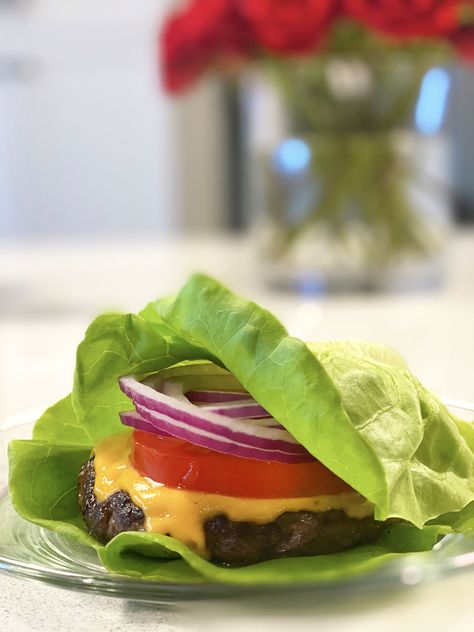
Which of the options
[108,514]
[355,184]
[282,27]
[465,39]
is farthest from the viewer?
[355,184]

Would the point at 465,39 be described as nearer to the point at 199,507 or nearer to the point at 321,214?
the point at 321,214

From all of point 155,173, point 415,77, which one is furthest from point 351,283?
point 155,173

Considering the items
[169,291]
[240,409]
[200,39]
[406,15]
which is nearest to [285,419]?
[240,409]

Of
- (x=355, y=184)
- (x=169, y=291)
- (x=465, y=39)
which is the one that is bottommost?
(x=169, y=291)

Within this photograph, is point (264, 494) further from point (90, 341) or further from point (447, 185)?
point (447, 185)

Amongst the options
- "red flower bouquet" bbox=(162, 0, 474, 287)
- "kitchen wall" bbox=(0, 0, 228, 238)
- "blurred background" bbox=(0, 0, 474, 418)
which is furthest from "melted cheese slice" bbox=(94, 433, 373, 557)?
"kitchen wall" bbox=(0, 0, 228, 238)
